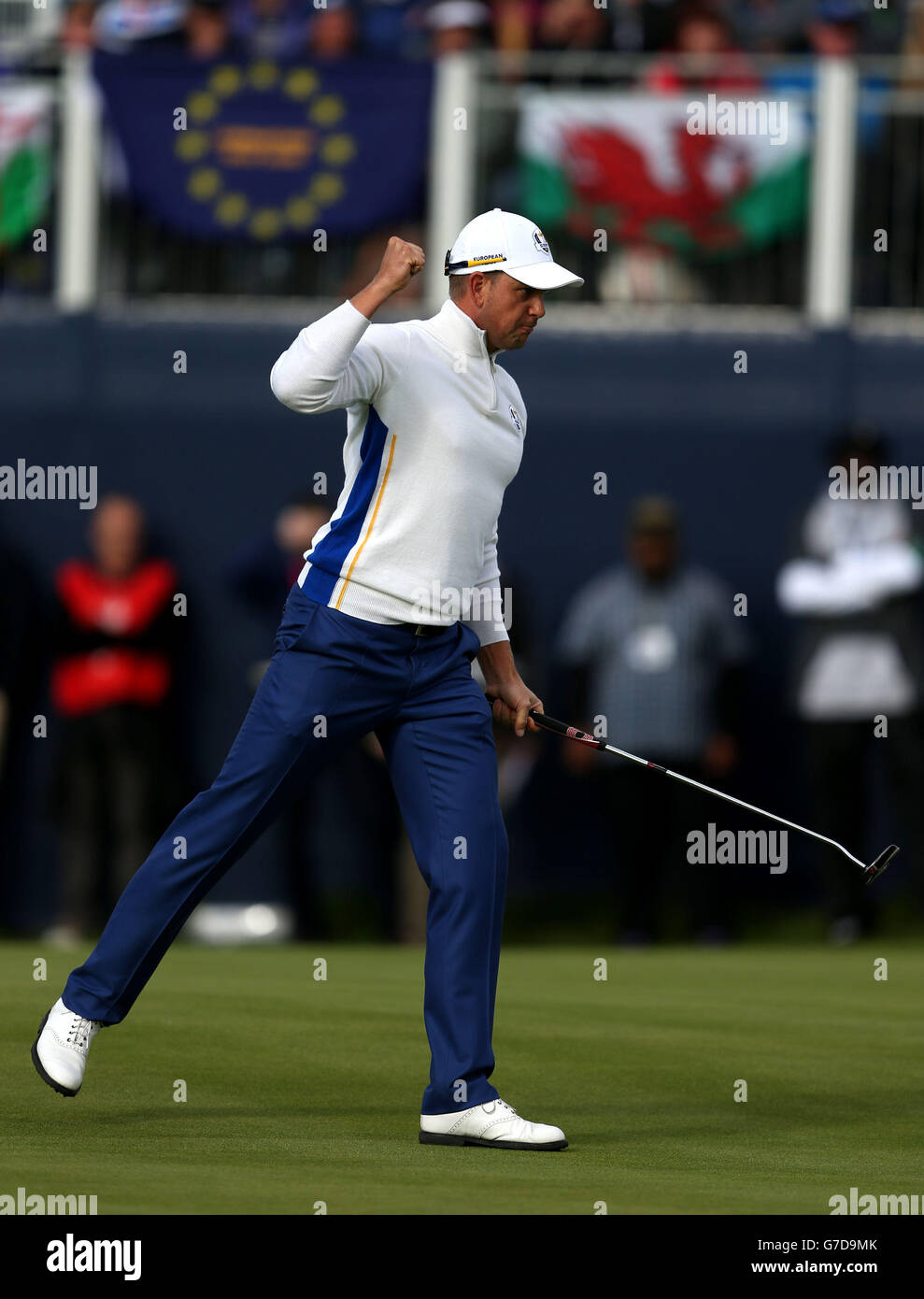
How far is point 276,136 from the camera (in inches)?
554

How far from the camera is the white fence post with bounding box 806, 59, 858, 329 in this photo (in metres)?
14.2

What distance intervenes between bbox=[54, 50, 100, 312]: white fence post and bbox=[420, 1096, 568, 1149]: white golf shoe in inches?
343

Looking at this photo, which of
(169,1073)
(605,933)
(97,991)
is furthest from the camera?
(605,933)

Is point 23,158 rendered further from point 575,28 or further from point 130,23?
point 575,28

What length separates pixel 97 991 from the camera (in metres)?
6.73

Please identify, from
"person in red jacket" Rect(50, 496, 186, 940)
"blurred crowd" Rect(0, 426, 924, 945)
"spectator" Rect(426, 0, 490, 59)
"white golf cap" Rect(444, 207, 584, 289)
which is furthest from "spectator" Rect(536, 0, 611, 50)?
"white golf cap" Rect(444, 207, 584, 289)

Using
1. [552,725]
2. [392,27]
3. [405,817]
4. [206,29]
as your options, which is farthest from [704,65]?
[405,817]

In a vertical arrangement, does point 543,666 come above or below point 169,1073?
above

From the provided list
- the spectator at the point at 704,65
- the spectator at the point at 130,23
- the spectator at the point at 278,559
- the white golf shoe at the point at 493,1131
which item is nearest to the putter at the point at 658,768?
the white golf shoe at the point at 493,1131

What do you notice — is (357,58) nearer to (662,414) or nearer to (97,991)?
(662,414)

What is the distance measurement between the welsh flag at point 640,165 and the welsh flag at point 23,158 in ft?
8.98

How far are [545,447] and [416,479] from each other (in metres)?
7.89
